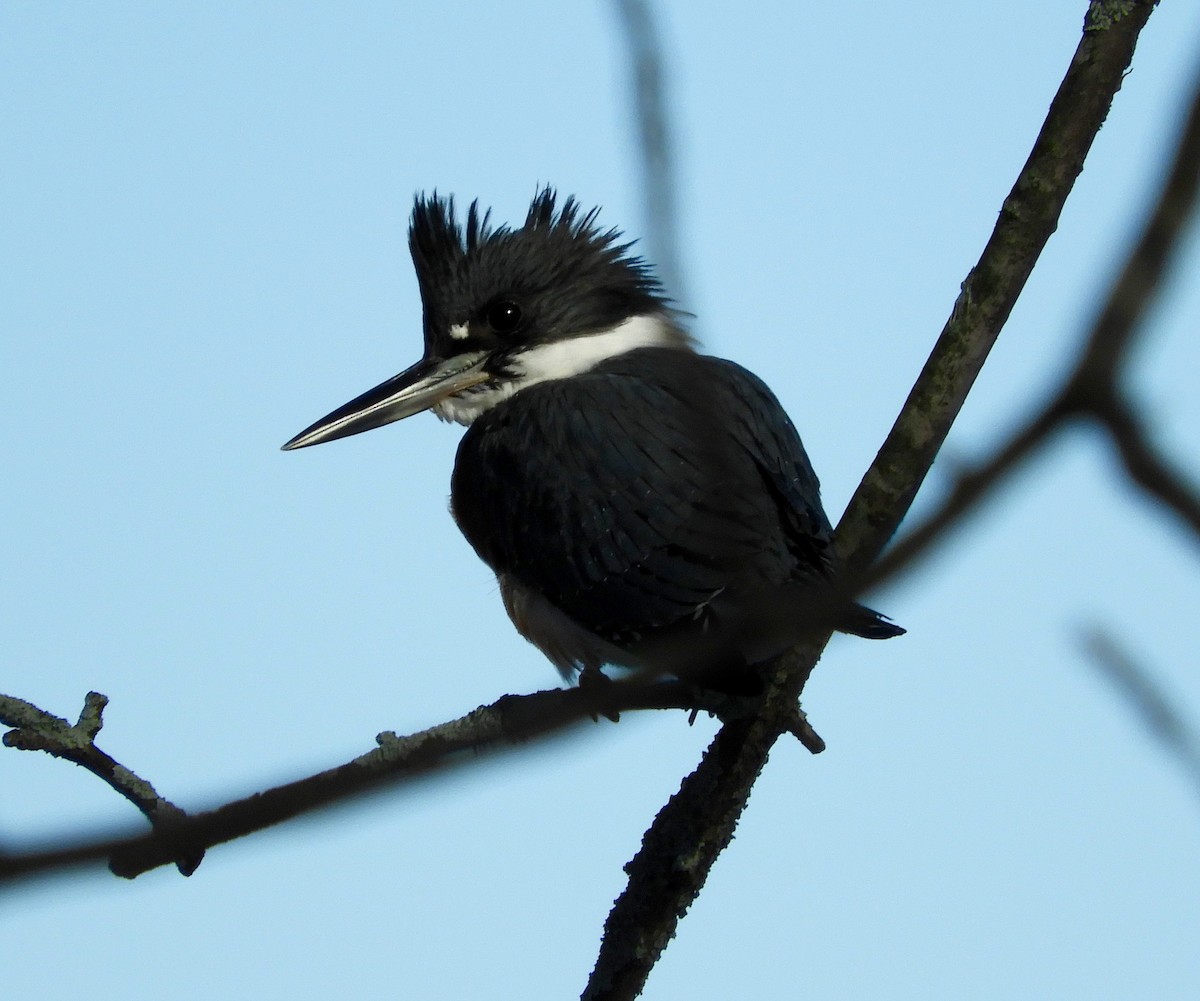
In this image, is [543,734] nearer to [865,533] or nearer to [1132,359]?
[1132,359]

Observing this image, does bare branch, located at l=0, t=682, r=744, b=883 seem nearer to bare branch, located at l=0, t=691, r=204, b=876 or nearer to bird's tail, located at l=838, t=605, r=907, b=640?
bare branch, located at l=0, t=691, r=204, b=876


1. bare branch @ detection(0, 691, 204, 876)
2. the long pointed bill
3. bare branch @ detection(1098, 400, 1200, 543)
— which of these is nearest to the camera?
bare branch @ detection(1098, 400, 1200, 543)

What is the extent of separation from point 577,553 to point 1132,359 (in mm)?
2247

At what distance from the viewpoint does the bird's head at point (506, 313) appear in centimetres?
346

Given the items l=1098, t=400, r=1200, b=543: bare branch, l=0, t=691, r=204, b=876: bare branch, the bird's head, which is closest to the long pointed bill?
the bird's head

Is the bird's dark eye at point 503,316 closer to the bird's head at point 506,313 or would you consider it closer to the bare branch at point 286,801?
the bird's head at point 506,313

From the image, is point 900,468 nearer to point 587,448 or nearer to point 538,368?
point 587,448

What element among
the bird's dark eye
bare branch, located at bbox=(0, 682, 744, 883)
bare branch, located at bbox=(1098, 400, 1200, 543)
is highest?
bare branch, located at bbox=(1098, 400, 1200, 543)

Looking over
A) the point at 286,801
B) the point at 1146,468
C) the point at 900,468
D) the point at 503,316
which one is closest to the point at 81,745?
the point at 286,801

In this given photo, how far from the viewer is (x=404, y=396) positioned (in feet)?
11.3

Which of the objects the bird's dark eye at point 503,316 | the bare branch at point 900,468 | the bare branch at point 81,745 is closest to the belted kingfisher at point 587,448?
the bird's dark eye at point 503,316

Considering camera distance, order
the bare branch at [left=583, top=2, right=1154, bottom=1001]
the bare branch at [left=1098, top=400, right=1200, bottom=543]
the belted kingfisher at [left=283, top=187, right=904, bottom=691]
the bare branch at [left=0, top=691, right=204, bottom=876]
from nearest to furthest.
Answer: the bare branch at [left=1098, top=400, right=1200, bottom=543] < the bare branch at [left=0, top=691, right=204, bottom=876] < the bare branch at [left=583, top=2, right=1154, bottom=1001] < the belted kingfisher at [left=283, top=187, right=904, bottom=691]

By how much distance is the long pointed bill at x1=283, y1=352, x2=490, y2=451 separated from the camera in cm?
341

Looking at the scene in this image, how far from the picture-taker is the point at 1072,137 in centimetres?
207
